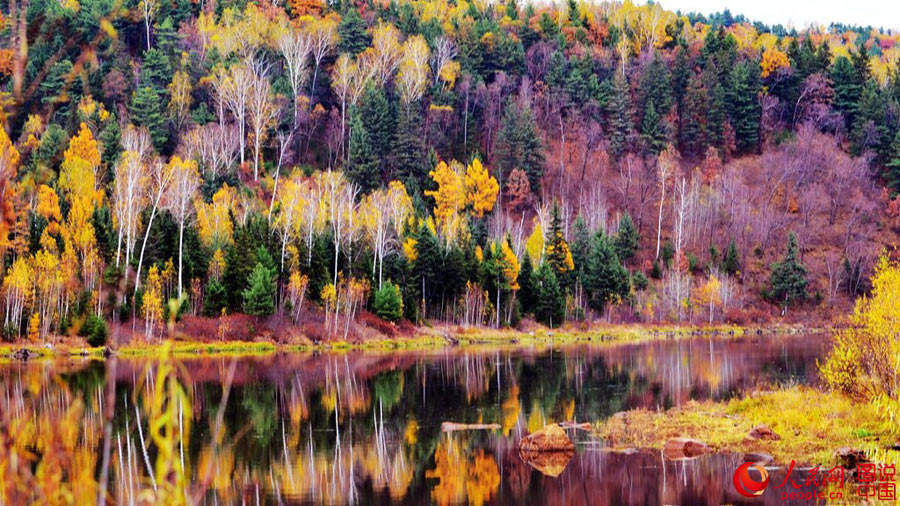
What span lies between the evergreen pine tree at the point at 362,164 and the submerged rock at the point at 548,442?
77.6 meters

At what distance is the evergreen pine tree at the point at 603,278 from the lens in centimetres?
9050

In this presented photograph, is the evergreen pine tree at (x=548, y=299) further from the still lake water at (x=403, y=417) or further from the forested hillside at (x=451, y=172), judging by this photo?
the still lake water at (x=403, y=417)

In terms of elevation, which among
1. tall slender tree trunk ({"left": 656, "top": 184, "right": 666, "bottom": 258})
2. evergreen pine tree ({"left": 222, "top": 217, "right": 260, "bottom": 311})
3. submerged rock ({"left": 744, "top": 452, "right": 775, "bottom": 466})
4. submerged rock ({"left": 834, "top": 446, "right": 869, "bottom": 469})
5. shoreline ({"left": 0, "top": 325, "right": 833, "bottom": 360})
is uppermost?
tall slender tree trunk ({"left": 656, "top": 184, "right": 666, "bottom": 258})

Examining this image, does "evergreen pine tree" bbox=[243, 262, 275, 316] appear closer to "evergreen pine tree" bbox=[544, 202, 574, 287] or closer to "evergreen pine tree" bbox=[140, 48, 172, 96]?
"evergreen pine tree" bbox=[544, 202, 574, 287]

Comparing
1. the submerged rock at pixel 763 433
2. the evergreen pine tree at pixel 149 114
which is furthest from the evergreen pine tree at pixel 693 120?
the submerged rock at pixel 763 433

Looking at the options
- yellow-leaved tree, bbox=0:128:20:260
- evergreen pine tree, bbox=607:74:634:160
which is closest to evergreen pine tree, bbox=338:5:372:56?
evergreen pine tree, bbox=607:74:634:160

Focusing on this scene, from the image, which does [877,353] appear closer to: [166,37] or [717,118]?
[717,118]

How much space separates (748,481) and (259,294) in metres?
50.2

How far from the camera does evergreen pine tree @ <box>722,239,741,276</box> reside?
102 m

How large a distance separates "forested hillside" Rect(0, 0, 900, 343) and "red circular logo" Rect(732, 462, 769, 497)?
147 feet

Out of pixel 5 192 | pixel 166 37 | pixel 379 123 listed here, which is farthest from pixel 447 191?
pixel 5 192

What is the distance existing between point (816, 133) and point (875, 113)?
8326 millimetres

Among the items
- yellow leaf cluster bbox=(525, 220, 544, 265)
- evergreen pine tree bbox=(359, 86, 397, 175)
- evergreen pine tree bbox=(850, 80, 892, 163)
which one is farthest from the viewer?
evergreen pine tree bbox=(850, 80, 892, 163)

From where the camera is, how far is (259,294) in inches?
2603
